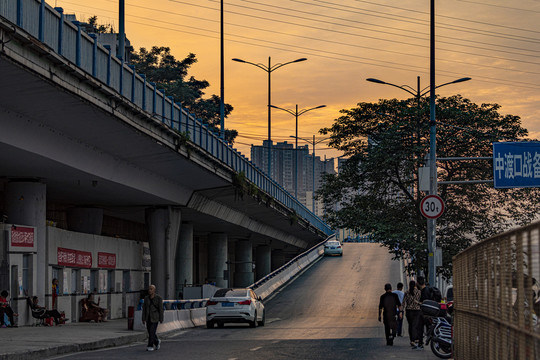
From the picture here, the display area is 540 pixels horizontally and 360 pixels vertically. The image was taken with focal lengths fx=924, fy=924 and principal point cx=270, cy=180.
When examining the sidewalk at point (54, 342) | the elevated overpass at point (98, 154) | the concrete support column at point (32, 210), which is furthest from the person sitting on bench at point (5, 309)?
the concrete support column at point (32, 210)

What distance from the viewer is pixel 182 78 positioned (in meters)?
106

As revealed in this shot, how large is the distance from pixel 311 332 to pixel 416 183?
20239mm

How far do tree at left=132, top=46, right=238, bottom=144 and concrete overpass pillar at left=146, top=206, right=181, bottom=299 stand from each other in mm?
55409

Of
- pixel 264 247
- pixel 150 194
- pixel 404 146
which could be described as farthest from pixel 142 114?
pixel 264 247

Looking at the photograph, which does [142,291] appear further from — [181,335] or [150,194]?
[181,335]

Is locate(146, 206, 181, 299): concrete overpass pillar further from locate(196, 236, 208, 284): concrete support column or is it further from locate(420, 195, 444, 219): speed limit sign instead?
locate(196, 236, 208, 284): concrete support column

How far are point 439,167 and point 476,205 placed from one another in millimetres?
2944

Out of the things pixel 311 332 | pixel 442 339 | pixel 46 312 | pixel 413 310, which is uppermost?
pixel 413 310

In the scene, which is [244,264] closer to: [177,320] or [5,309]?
[177,320]

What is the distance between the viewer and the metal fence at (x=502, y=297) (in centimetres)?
759

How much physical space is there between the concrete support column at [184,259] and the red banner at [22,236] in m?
20.9

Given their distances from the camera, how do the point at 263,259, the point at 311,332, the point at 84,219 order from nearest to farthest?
the point at 311,332 < the point at 84,219 < the point at 263,259

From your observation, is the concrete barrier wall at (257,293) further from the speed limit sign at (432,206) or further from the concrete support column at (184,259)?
the speed limit sign at (432,206)

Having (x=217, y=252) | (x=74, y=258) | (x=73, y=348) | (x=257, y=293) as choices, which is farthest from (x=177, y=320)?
(x=217, y=252)
